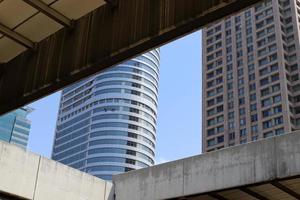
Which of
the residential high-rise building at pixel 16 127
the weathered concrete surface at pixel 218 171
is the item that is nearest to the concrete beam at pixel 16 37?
the weathered concrete surface at pixel 218 171

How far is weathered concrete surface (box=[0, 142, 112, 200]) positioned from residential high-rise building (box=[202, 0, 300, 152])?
292 feet

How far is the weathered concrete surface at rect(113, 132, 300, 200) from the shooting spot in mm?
17281

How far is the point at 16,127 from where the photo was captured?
186875 millimetres

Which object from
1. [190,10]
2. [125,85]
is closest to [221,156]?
[190,10]

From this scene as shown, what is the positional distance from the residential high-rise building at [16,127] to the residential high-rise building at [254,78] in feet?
262

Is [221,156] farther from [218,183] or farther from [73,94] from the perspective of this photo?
[73,94]

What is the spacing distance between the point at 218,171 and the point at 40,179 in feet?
22.9

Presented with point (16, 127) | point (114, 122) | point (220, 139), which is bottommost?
point (220, 139)

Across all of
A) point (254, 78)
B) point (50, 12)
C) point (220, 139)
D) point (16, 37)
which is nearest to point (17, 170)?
point (16, 37)

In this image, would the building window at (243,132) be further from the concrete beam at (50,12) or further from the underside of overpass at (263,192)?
the concrete beam at (50,12)

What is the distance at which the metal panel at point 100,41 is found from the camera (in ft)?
24.9

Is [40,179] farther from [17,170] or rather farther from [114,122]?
[114,122]

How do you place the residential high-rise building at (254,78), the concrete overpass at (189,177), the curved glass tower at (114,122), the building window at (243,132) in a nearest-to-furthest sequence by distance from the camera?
the concrete overpass at (189,177) < the residential high-rise building at (254,78) < the building window at (243,132) < the curved glass tower at (114,122)

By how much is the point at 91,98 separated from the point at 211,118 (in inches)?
2392
